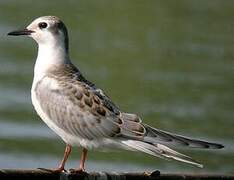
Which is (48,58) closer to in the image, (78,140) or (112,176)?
(78,140)

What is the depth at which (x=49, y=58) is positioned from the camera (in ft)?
33.3

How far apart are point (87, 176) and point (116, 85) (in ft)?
38.7

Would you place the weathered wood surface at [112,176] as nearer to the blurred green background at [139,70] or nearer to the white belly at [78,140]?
the white belly at [78,140]

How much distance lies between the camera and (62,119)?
32.3 ft

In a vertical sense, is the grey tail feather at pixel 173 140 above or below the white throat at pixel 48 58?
below

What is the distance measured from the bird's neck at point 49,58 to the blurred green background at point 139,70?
530 centimetres

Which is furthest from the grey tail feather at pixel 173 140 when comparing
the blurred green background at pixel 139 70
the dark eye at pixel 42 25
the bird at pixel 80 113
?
the blurred green background at pixel 139 70

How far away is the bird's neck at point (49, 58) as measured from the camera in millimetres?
10055

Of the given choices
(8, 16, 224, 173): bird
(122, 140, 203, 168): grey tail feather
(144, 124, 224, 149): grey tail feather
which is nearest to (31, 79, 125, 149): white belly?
(8, 16, 224, 173): bird

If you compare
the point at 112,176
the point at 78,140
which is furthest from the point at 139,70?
the point at 112,176

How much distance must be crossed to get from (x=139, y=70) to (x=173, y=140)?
523 inches

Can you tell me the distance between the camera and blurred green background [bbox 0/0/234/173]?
16.4 meters

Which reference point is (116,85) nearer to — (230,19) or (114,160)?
(114,160)

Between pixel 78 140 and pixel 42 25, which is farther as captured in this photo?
pixel 42 25
